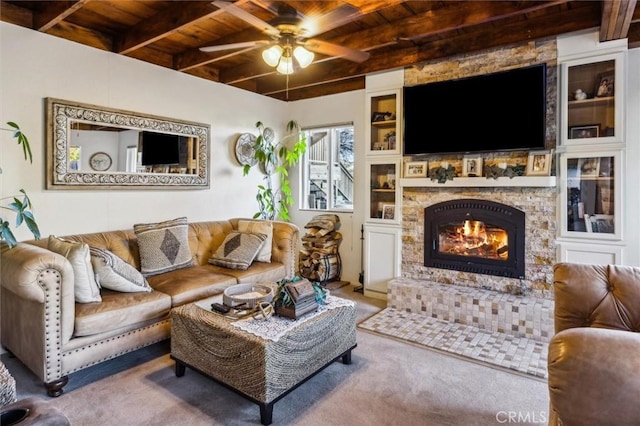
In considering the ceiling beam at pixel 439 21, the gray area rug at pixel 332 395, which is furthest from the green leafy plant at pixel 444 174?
the gray area rug at pixel 332 395

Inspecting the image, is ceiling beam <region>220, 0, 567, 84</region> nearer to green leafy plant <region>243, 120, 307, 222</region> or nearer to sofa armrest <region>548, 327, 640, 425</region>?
green leafy plant <region>243, 120, 307, 222</region>

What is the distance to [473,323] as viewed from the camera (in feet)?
11.3

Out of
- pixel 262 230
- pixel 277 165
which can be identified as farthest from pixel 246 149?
pixel 262 230

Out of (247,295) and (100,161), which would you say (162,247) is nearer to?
(100,161)

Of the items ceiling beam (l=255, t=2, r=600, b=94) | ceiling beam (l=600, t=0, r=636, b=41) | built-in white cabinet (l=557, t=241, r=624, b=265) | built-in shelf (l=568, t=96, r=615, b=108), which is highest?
ceiling beam (l=255, t=2, r=600, b=94)

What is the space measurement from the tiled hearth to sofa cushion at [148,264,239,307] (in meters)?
1.37

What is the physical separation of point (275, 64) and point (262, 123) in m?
2.48

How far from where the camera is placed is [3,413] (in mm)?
1258

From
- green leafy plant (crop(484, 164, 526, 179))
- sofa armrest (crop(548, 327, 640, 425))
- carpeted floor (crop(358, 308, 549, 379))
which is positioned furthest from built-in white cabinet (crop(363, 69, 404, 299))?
sofa armrest (crop(548, 327, 640, 425))

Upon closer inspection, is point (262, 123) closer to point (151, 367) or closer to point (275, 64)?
point (275, 64)

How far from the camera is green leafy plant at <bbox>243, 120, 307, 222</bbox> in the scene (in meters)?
4.93

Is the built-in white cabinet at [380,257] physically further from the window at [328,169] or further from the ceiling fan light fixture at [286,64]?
the ceiling fan light fixture at [286,64]

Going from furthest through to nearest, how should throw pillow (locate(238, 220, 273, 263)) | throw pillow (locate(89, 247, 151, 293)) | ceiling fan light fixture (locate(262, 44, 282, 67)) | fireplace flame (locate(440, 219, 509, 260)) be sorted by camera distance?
throw pillow (locate(238, 220, 273, 263)) → fireplace flame (locate(440, 219, 509, 260)) → throw pillow (locate(89, 247, 151, 293)) → ceiling fan light fixture (locate(262, 44, 282, 67))

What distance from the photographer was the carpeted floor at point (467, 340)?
2.75m
